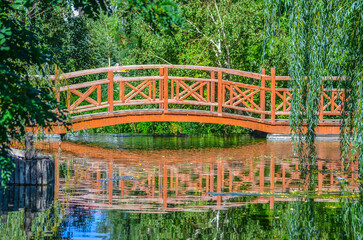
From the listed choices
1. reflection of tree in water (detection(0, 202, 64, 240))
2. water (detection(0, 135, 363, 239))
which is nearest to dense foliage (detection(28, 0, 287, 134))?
water (detection(0, 135, 363, 239))

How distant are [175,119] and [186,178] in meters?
8.96

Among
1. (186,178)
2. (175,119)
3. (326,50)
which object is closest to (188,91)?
(175,119)

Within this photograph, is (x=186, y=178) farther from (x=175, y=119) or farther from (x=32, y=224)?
(x=175, y=119)

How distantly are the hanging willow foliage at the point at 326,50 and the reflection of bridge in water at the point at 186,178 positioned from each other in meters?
1.13

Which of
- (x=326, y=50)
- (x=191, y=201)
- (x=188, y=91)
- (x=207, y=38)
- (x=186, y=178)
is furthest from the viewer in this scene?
(x=207, y=38)

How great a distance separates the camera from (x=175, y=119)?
1995 cm

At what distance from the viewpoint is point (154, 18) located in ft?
17.8

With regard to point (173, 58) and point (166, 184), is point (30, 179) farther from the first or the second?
point (173, 58)

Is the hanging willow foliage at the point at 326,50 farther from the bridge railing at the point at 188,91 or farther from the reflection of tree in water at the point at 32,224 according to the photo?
the bridge railing at the point at 188,91

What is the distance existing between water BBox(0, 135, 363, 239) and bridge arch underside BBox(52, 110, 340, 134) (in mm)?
4304

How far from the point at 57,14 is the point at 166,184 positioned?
13.0 m

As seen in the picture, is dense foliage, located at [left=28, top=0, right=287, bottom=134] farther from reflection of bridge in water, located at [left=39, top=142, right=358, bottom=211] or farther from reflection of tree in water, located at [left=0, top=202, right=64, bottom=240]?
reflection of tree in water, located at [left=0, top=202, right=64, bottom=240]

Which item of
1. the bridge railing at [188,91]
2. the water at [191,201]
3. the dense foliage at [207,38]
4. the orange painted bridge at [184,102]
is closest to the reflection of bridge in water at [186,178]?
the water at [191,201]

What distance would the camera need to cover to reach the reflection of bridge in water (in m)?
8.54
